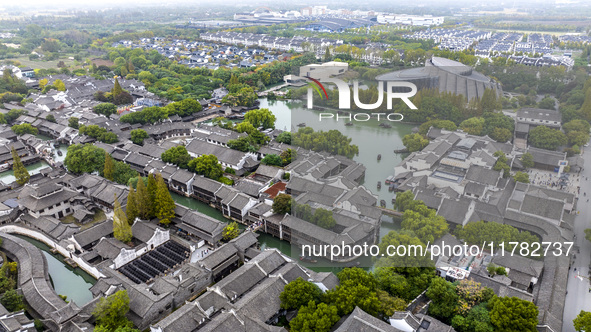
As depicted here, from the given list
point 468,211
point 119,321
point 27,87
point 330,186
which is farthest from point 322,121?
point 27,87

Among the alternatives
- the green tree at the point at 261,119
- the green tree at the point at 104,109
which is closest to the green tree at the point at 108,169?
the green tree at the point at 261,119

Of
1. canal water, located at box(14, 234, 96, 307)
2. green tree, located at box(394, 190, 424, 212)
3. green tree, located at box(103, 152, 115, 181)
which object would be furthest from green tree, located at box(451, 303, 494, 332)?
green tree, located at box(103, 152, 115, 181)

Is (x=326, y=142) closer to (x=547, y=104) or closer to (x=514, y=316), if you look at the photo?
(x=514, y=316)

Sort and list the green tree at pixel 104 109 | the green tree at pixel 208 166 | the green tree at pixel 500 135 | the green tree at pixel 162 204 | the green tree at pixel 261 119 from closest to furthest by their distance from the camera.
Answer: the green tree at pixel 162 204 → the green tree at pixel 500 135 → the green tree at pixel 208 166 → the green tree at pixel 261 119 → the green tree at pixel 104 109

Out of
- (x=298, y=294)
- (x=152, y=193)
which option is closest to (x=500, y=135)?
(x=298, y=294)

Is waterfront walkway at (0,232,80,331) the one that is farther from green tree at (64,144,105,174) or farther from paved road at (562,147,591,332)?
paved road at (562,147,591,332)

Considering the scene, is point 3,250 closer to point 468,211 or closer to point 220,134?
point 220,134

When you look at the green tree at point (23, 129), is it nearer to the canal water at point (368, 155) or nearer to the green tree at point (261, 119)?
the canal water at point (368, 155)
